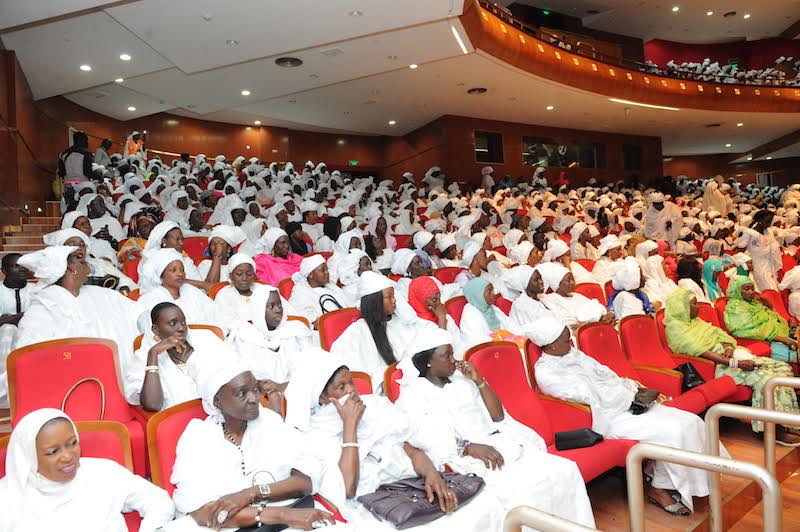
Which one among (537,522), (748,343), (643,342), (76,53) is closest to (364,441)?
(537,522)

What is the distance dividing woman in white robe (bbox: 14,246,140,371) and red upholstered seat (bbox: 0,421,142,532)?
1231 millimetres

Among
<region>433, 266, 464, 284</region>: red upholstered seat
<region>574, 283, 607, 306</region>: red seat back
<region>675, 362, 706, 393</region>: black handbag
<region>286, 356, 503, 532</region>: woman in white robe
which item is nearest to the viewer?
<region>286, 356, 503, 532</region>: woman in white robe

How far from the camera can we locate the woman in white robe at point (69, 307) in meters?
3.31

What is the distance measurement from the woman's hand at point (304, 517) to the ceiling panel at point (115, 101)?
10.9 meters

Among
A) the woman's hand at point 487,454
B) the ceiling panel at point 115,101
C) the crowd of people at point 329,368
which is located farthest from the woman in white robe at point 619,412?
the ceiling panel at point 115,101

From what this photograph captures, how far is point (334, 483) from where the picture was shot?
2307 millimetres

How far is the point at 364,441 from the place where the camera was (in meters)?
2.52

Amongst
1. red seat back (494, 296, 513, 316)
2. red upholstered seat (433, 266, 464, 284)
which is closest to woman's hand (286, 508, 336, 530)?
red seat back (494, 296, 513, 316)

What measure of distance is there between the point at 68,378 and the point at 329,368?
4.11 feet

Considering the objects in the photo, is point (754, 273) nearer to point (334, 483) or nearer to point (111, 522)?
point (334, 483)

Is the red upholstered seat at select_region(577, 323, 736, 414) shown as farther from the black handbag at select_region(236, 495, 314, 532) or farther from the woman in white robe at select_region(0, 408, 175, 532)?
the woman in white robe at select_region(0, 408, 175, 532)

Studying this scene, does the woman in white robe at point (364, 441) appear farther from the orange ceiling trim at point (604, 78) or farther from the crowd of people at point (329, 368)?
the orange ceiling trim at point (604, 78)

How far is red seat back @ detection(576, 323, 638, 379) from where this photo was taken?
3.87 metres

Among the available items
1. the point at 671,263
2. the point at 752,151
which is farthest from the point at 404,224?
the point at 752,151
